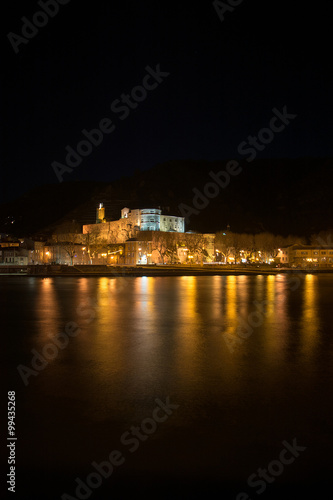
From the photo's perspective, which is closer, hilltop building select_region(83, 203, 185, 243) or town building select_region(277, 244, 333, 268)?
town building select_region(277, 244, 333, 268)

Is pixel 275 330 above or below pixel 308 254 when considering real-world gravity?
below

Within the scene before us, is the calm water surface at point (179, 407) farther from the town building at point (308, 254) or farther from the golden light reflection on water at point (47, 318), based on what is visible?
the town building at point (308, 254)

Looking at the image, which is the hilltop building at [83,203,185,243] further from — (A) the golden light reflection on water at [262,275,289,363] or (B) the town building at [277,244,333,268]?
(A) the golden light reflection on water at [262,275,289,363]

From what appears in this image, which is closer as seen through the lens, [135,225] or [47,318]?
[47,318]

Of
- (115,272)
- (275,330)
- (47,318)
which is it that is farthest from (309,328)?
(115,272)

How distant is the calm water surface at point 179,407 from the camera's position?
3354 mm

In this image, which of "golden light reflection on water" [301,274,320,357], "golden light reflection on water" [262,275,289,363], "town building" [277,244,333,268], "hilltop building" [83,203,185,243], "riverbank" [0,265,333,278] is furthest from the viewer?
"hilltop building" [83,203,185,243]

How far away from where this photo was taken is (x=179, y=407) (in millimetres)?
4625

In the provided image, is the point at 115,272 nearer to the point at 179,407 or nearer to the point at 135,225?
the point at 179,407

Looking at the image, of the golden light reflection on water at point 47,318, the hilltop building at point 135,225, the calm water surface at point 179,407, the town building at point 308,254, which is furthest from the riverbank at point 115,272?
the hilltop building at point 135,225

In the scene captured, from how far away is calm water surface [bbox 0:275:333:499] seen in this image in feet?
11.0

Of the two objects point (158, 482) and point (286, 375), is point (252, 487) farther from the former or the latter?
point (286, 375)

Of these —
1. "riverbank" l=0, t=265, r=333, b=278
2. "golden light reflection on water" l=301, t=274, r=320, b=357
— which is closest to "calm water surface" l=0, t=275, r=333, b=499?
"golden light reflection on water" l=301, t=274, r=320, b=357

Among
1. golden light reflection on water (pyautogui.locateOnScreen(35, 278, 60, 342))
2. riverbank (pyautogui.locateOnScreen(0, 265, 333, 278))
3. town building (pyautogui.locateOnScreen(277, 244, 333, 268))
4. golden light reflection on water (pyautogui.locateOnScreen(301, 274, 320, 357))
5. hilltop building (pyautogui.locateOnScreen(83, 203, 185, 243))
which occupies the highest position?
hilltop building (pyautogui.locateOnScreen(83, 203, 185, 243))
